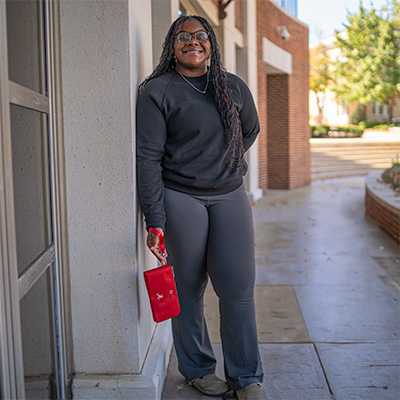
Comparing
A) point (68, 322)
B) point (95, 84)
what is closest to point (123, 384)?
point (68, 322)

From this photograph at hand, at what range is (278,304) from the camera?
452 cm

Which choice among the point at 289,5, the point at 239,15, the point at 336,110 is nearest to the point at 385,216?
the point at 239,15

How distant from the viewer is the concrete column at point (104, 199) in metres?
2.53

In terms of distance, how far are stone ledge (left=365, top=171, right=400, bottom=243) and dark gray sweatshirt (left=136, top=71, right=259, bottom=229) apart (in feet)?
16.0

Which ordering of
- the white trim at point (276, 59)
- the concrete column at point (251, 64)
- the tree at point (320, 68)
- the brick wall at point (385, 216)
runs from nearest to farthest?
the brick wall at point (385, 216), the concrete column at point (251, 64), the white trim at point (276, 59), the tree at point (320, 68)

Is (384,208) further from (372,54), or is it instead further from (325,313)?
(372,54)

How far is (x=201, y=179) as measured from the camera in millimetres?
2607

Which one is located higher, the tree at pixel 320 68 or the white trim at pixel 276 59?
the tree at pixel 320 68

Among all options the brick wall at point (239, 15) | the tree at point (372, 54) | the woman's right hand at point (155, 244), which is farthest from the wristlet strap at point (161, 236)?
the tree at point (372, 54)

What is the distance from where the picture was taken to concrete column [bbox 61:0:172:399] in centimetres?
253

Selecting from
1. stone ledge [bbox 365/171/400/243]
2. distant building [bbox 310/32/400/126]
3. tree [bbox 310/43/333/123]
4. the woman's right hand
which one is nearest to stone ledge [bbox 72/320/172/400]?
the woman's right hand

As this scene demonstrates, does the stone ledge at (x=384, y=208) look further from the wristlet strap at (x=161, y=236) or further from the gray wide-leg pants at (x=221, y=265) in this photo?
A: the wristlet strap at (x=161, y=236)

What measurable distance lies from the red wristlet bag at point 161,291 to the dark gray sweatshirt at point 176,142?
0.72 ft

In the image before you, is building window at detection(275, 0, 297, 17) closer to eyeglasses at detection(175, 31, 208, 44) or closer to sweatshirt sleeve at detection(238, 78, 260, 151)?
sweatshirt sleeve at detection(238, 78, 260, 151)
